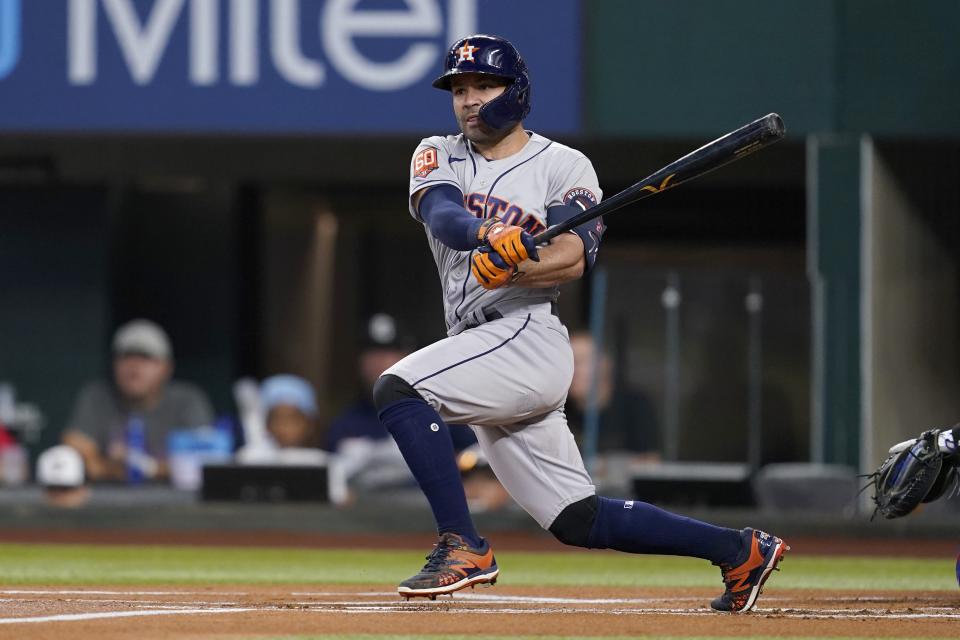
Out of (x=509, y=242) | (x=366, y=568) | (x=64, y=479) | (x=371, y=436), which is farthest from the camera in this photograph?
(x=371, y=436)

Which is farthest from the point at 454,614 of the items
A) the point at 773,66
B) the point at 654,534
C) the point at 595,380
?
the point at 773,66

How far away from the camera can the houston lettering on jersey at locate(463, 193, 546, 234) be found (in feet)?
14.9

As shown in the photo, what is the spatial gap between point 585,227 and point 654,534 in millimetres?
833

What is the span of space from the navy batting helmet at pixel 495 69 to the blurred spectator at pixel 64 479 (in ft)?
19.8

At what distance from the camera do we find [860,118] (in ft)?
35.5

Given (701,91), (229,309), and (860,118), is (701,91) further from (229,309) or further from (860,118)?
(229,309)

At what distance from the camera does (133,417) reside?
35.0 feet

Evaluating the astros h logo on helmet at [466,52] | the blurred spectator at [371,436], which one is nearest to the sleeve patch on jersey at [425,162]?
the astros h logo on helmet at [466,52]

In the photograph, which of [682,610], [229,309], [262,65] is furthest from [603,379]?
[682,610]

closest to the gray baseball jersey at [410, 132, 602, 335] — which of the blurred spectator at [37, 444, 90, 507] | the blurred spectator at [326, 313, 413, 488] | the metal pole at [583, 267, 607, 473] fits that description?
the blurred spectator at [326, 313, 413, 488]

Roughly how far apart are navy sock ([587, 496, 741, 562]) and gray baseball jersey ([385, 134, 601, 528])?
98 mm

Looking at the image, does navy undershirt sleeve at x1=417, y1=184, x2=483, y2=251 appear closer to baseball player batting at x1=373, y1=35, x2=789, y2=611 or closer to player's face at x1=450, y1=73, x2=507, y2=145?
baseball player batting at x1=373, y1=35, x2=789, y2=611

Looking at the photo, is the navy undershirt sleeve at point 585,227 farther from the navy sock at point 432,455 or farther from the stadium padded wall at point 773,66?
the stadium padded wall at point 773,66

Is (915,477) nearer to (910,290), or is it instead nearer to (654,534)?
(654,534)
